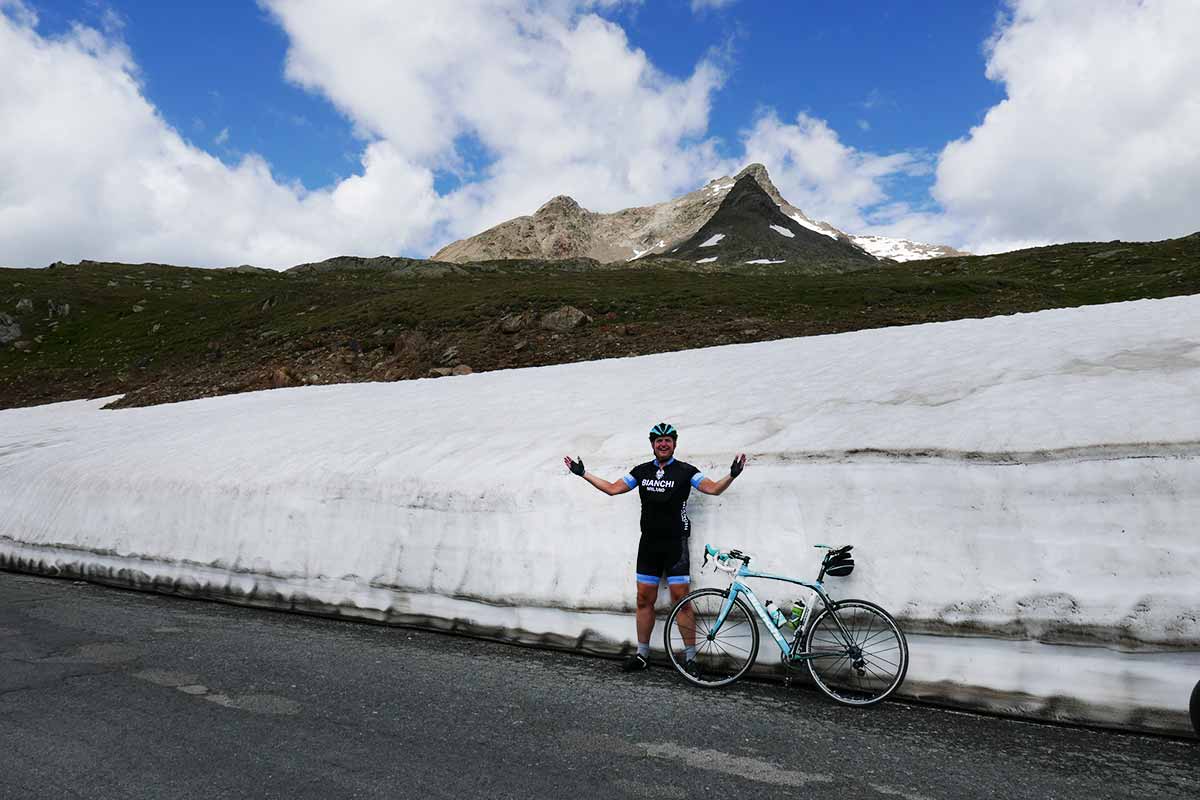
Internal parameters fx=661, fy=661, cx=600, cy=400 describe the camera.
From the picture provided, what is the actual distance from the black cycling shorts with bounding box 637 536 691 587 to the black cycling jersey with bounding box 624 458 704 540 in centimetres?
7

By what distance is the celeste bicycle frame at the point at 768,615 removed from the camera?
247 inches

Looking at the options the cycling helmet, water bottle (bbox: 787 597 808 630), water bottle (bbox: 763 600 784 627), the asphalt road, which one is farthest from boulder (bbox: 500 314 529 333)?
water bottle (bbox: 787 597 808 630)

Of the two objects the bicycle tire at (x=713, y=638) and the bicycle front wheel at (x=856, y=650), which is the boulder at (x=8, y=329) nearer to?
the bicycle tire at (x=713, y=638)

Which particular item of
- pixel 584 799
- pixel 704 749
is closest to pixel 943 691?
pixel 704 749

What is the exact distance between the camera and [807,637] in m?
6.29

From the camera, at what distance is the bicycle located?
6.16 metres

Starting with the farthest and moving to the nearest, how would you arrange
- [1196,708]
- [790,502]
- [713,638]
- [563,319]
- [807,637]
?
[563,319], [790,502], [713,638], [807,637], [1196,708]

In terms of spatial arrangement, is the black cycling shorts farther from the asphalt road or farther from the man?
the asphalt road

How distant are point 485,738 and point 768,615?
2895 millimetres

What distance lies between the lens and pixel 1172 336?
365 inches

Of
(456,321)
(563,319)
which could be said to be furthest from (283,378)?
(563,319)

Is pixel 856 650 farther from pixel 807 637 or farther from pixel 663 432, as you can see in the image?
pixel 663 432

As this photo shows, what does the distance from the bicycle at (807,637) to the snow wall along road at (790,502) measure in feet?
1.22

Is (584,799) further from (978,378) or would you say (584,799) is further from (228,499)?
(228,499)
